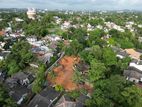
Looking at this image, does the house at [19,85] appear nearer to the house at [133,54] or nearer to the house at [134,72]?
the house at [134,72]

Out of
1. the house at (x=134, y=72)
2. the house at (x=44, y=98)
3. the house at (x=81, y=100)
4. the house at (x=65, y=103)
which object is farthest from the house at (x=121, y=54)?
the house at (x=65, y=103)

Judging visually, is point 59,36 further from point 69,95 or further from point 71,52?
Answer: point 69,95

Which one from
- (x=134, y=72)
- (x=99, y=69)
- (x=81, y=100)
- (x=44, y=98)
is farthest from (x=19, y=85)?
(x=134, y=72)

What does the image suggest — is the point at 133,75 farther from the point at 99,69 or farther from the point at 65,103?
the point at 65,103

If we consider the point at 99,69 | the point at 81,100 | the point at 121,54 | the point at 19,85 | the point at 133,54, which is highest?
the point at 99,69

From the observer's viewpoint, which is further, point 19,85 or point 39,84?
point 19,85

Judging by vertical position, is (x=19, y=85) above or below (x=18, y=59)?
below

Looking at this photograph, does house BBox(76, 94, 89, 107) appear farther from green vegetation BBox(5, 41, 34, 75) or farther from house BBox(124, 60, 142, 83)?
green vegetation BBox(5, 41, 34, 75)

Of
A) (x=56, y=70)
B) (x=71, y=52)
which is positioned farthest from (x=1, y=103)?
(x=71, y=52)
